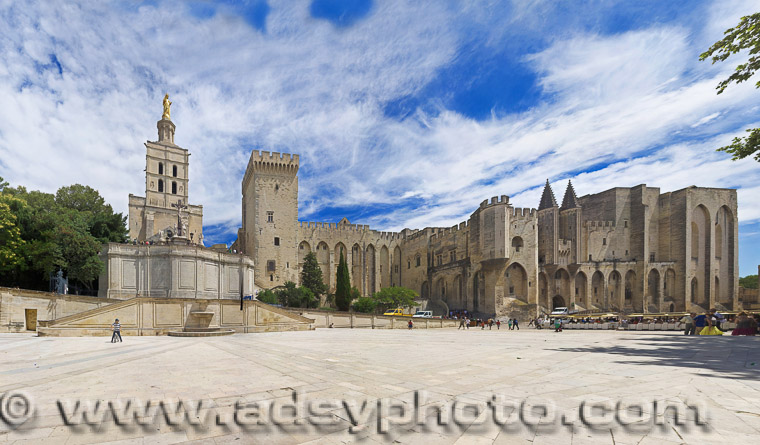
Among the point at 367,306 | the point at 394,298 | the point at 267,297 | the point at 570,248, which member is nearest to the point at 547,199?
the point at 570,248

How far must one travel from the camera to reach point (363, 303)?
4406cm

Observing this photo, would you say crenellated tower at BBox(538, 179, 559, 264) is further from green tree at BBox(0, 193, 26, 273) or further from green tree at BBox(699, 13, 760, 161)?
green tree at BBox(0, 193, 26, 273)

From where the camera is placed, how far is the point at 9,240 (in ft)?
78.2

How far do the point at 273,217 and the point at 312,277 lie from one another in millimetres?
9153

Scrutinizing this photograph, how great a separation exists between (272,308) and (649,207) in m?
53.6

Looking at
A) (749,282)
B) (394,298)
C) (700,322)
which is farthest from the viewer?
(749,282)

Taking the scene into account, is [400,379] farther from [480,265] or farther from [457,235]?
[457,235]

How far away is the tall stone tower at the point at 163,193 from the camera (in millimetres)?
47094

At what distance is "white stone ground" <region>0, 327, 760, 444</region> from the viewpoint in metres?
3.89

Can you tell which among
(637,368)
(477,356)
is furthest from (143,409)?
(637,368)

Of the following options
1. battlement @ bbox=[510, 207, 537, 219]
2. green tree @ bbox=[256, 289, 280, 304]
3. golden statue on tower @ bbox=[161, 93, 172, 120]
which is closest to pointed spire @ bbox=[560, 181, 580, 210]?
battlement @ bbox=[510, 207, 537, 219]

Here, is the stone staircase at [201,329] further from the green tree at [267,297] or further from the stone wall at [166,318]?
the green tree at [267,297]

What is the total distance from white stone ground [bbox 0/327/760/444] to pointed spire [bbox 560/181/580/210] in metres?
43.8

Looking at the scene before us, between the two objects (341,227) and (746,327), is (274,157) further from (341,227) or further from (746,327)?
(746,327)
